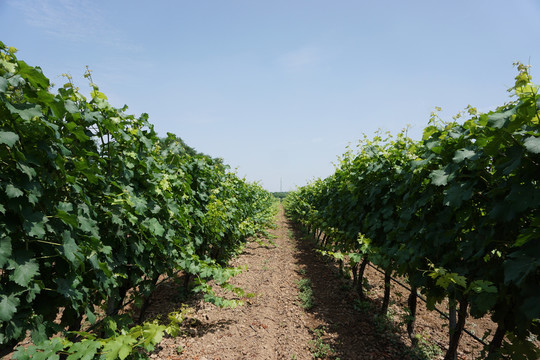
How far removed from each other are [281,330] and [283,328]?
0.33ft

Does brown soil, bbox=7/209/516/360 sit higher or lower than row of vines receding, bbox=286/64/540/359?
lower

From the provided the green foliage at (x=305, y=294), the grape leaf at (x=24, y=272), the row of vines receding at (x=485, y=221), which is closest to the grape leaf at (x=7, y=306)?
the grape leaf at (x=24, y=272)

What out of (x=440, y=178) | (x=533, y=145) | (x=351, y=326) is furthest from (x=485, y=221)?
(x=351, y=326)

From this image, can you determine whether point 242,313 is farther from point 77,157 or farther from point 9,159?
point 9,159

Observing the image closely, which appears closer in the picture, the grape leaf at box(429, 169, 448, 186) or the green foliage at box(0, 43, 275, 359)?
the green foliage at box(0, 43, 275, 359)

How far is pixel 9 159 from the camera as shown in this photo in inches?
73.0

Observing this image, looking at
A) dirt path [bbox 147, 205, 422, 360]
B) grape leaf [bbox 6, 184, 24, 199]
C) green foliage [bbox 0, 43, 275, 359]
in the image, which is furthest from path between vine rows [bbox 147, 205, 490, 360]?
grape leaf [bbox 6, 184, 24, 199]

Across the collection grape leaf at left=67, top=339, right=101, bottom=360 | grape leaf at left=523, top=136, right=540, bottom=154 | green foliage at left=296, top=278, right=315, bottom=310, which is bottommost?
green foliage at left=296, top=278, right=315, bottom=310

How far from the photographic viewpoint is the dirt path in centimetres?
433

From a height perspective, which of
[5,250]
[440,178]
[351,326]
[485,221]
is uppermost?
[440,178]

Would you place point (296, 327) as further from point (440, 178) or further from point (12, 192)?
point (12, 192)

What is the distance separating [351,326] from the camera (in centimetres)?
545

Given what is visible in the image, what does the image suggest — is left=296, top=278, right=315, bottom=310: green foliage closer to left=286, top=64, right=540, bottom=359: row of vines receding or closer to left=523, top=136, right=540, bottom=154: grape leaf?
left=286, top=64, right=540, bottom=359: row of vines receding

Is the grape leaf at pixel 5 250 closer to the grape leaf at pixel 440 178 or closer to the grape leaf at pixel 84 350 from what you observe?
the grape leaf at pixel 84 350
